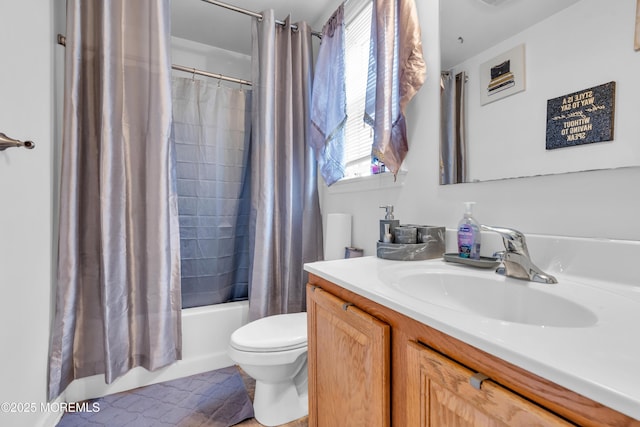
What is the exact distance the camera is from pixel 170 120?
58.6 inches

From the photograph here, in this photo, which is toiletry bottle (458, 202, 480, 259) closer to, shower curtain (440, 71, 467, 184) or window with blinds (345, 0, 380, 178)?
shower curtain (440, 71, 467, 184)

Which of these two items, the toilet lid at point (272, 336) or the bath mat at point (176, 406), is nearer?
the toilet lid at point (272, 336)

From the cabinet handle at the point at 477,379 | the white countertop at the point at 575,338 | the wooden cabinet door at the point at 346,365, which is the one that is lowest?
the wooden cabinet door at the point at 346,365

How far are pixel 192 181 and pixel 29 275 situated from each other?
0.91m

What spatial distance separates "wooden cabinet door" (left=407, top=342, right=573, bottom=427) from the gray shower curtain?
1.28 metres

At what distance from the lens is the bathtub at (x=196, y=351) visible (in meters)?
1.44

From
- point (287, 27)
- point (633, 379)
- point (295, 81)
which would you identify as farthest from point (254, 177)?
point (633, 379)

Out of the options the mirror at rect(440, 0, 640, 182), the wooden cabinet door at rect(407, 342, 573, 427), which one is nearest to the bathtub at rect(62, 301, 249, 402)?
the wooden cabinet door at rect(407, 342, 573, 427)

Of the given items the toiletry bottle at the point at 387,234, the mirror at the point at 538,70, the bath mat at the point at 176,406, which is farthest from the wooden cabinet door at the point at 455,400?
the bath mat at the point at 176,406

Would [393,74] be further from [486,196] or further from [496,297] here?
[496,297]

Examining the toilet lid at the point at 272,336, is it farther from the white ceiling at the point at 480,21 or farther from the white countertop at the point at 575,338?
the white ceiling at the point at 480,21

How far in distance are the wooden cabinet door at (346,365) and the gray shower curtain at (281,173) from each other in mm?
866

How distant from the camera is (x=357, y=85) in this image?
1647mm

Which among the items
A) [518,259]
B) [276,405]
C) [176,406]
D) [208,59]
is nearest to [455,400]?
[518,259]
